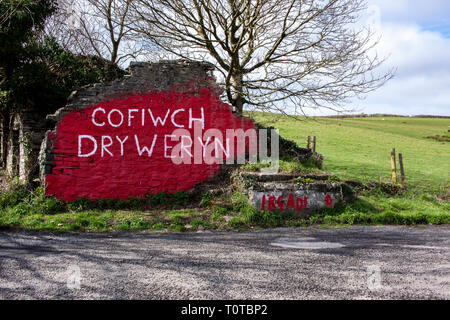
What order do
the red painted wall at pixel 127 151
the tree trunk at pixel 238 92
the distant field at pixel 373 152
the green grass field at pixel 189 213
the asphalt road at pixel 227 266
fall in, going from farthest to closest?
the distant field at pixel 373 152
the tree trunk at pixel 238 92
the red painted wall at pixel 127 151
the green grass field at pixel 189 213
the asphalt road at pixel 227 266

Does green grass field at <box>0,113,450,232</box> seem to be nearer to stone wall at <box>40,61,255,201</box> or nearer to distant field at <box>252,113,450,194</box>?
stone wall at <box>40,61,255,201</box>

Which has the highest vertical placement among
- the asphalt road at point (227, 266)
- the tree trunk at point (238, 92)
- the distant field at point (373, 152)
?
the tree trunk at point (238, 92)

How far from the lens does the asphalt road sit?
385 centimetres

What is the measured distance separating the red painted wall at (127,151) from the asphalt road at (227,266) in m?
2.75

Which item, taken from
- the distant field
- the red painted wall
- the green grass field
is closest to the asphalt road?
the green grass field

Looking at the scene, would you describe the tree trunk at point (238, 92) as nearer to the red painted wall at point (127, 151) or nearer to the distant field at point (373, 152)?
the distant field at point (373, 152)

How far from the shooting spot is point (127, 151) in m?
9.47

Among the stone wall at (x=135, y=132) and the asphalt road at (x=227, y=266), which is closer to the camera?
the asphalt road at (x=227, y=266)

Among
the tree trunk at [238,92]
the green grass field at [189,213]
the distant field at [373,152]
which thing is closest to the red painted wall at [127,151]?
the green grass field at [189,213]

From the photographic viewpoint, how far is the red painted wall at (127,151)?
30.1 ft
